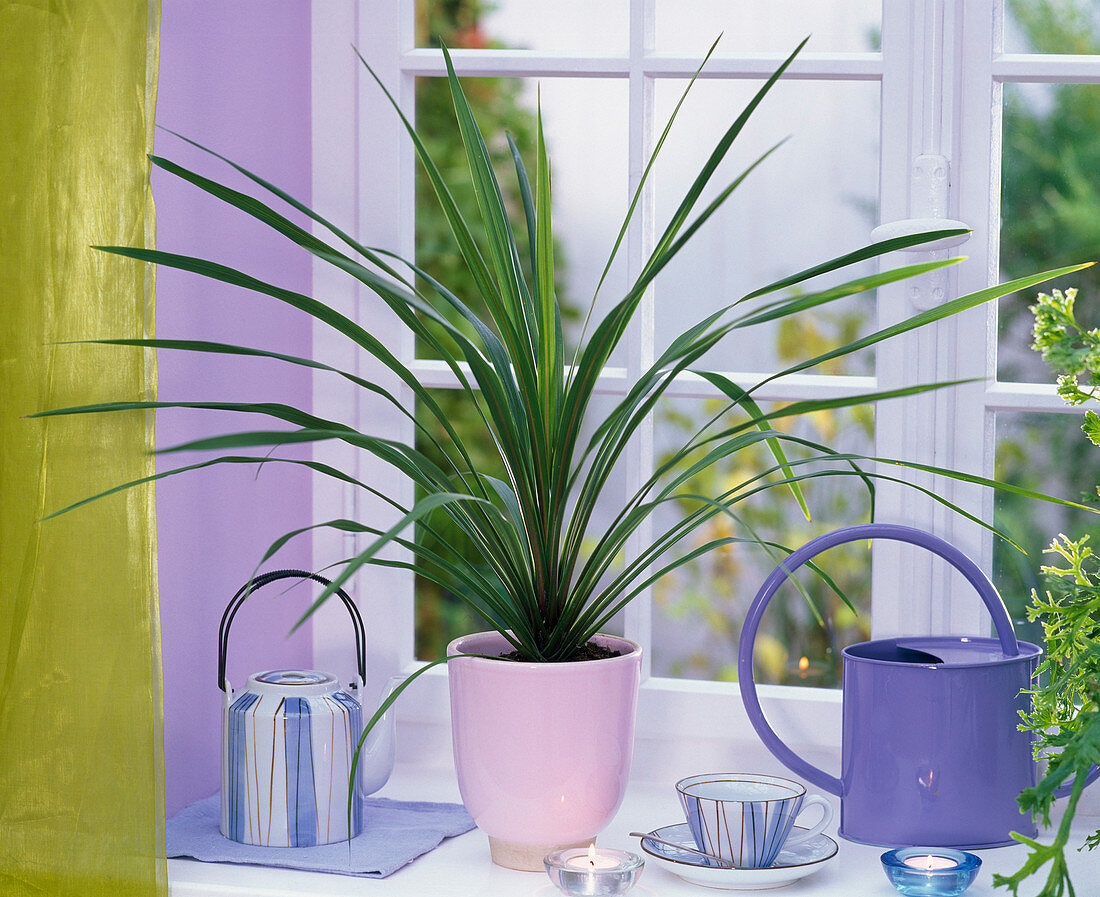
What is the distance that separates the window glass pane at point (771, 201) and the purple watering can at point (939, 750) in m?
0.49

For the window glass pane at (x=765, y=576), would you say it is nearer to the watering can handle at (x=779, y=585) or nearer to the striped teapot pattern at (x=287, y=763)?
the watering can handle at (x=779, y=585)

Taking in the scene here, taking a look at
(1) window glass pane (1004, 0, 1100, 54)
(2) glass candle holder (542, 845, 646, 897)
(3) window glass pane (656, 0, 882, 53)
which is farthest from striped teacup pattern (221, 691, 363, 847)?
(1) window glass pane (1004, 0, 1100, 54)

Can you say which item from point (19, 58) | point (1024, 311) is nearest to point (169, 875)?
point (19, 58)

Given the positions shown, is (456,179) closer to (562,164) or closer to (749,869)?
(562,164)

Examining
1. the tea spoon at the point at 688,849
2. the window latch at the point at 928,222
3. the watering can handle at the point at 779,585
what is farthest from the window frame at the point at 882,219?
the tea spoon at the point at 688,849

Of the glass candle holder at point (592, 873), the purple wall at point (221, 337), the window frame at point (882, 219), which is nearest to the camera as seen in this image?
the glass candle holder at point (592, 873)

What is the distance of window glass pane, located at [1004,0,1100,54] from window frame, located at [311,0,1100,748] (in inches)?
1.2

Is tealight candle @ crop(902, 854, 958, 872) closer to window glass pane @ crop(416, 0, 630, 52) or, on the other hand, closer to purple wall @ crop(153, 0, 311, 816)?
Result: purple wall @ crop(153, 0, 311, 816)

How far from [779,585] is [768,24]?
2.47ft

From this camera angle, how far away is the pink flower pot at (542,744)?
1.09 metres

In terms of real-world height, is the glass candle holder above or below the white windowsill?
above

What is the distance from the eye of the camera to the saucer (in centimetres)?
111

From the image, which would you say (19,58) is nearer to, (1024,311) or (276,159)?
(276,159)

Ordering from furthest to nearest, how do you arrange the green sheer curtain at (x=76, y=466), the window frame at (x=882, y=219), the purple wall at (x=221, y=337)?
1. the window frame at (x=882, y=219)
2. the purple wall at (x=221, y=337)
3. the green sheer curtain at (x=76, y=466)
